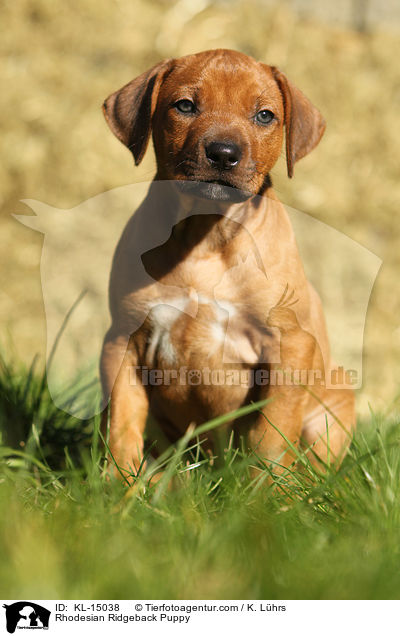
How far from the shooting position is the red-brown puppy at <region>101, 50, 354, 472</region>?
3.19 meters

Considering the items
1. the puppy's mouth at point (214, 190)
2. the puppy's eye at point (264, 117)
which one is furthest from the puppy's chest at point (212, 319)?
the puppy's eye at point (264, 117)

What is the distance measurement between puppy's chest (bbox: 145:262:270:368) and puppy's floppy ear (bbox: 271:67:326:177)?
60cm

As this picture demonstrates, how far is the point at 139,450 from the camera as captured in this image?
3.17 meters

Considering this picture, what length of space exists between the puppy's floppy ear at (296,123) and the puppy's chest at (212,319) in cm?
60

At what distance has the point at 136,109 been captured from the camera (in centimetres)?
328

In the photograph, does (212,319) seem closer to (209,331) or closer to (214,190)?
(209,331)

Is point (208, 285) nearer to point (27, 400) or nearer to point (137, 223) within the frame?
point (137, 223)

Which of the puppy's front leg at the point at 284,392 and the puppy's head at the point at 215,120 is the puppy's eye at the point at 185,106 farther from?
the puppy's front leg at the point at 284,392

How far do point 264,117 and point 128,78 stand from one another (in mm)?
3589

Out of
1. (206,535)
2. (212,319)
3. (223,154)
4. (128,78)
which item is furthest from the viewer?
(128,78)
